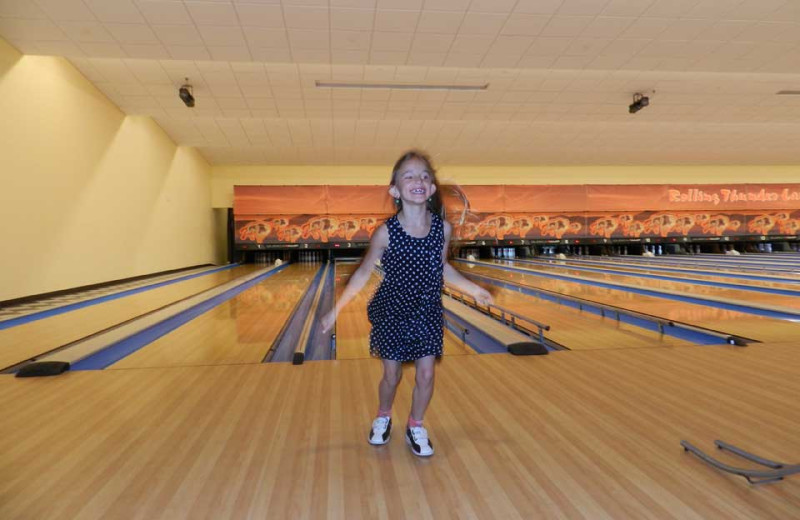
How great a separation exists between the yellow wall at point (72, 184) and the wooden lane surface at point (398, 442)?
3286 millimetres

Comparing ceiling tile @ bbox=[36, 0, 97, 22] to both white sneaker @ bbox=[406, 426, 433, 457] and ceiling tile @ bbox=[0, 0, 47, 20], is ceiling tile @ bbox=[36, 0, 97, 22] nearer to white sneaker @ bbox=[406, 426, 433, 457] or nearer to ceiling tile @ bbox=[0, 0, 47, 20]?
ceiling tile @ bbox=[0, 0, 47, 20]

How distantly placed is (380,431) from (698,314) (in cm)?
340

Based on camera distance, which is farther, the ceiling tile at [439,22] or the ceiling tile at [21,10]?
the ceiling tile at [439,22]

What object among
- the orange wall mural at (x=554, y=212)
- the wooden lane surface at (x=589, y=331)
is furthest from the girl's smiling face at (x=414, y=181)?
the orange wall mural at (x=554, y=212)

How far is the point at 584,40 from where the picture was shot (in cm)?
512

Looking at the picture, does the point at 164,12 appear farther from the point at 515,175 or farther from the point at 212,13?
the point at 515,175

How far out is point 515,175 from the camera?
490 inches

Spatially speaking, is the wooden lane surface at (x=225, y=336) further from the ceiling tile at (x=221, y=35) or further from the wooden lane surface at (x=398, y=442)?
the ceiling tile at (x=221, y=35)

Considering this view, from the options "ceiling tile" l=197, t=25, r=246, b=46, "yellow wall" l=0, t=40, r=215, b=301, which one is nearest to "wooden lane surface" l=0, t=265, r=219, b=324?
"yellow wall" l=0, t=40, r=215, b=301

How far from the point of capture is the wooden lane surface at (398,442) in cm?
123

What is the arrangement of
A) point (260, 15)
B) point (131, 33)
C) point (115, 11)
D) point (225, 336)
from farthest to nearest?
point (131, 33), point (260, 15), point (115, 11), point (225, 336)

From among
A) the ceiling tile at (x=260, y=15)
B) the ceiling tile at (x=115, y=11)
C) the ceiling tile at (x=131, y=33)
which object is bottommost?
the ceiling tile at (x=131, y=33)

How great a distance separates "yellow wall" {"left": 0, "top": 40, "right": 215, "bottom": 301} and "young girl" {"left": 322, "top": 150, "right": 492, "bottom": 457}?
478 centimetres

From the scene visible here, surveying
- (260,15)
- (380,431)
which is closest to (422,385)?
(380,431)
